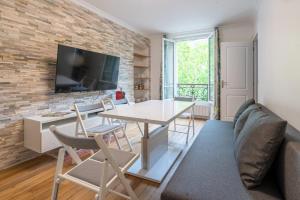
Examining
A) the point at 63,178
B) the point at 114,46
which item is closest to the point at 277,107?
the point at 63,178

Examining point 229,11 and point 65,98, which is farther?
point 229,11

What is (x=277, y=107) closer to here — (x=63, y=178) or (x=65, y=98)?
(x=63, y=178)

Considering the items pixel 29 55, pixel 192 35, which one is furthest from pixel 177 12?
pixel 29 55

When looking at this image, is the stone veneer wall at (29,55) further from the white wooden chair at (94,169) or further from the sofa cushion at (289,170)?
the sofa cushion at (289,170)

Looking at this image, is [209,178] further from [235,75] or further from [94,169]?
[235,75]

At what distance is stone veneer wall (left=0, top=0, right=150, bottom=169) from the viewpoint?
2205 mm

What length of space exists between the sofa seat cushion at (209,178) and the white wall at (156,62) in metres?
3.79

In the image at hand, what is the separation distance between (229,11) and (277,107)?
2.58 m

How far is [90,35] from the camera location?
3373 mm

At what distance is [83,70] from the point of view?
3057 mm

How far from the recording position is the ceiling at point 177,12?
3262 mm

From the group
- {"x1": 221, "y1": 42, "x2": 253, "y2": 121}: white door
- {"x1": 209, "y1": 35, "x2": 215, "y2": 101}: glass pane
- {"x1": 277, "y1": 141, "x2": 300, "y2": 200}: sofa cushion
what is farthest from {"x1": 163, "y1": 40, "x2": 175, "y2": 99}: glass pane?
{"x1": 277, "y1": 141, "x2": 300, "y2": 200}: sofa cushion

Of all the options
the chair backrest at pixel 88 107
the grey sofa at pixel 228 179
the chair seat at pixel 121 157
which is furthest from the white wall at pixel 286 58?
the chair backrest at pixel 88 107

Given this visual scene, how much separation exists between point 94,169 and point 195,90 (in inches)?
191
